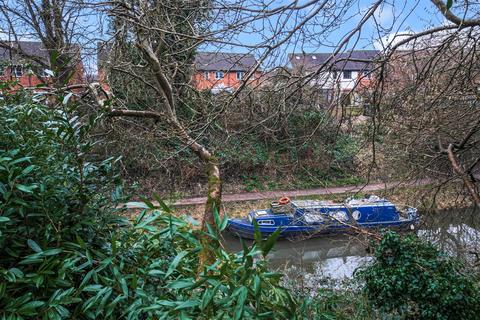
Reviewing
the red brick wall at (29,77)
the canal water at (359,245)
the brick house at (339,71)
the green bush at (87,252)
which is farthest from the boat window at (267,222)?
the green bush at (87,252)

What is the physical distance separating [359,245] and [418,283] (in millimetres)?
3289

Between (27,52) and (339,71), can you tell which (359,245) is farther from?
(27,52)

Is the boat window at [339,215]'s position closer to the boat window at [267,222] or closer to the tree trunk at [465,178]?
the boat window at [267,222]

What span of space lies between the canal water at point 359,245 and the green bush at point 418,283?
2.85ft

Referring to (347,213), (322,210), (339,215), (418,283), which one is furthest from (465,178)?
(339,215)

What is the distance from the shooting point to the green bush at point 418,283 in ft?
9.84

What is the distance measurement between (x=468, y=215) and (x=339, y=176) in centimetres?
714

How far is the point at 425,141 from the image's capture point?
450 centimetres

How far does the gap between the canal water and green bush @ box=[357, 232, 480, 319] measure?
2.85 feet

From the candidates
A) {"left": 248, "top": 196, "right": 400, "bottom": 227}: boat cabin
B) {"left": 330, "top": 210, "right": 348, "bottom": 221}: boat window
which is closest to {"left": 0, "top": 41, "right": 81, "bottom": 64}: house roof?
{"left": 248, "top": 196, "right": 400, "bottom": 227}: boat cabin

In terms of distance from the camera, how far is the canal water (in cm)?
472

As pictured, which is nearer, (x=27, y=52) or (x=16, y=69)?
(x=16, y=69)

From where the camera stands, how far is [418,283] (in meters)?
3.22

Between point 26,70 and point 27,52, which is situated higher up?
point 27,52
